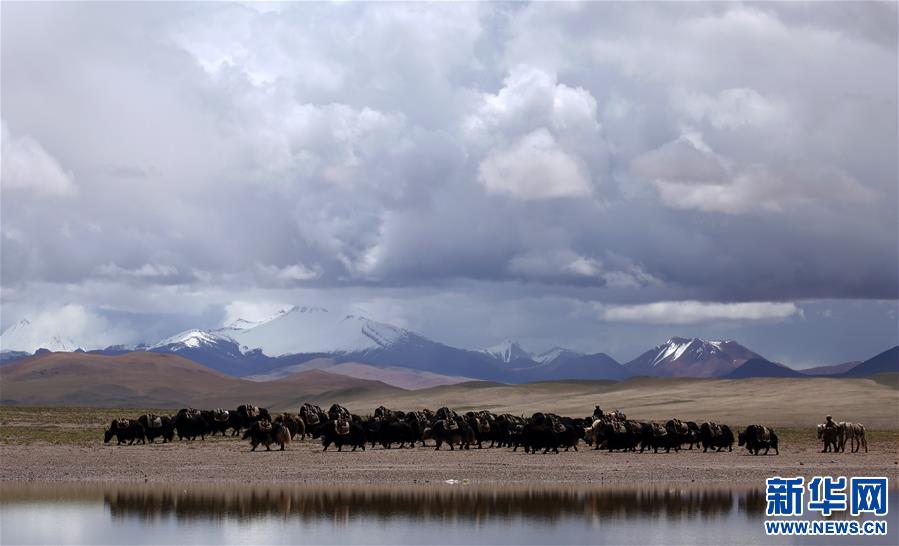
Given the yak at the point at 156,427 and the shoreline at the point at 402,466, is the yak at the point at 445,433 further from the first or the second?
the yak at the point at 156,427

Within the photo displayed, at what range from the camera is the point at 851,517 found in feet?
93.4

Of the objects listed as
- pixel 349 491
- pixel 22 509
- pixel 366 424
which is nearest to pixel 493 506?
pixel 349 491

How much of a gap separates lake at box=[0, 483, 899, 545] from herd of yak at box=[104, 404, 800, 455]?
48.0 ft

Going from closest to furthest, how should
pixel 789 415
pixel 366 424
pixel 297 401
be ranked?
pixel 366 424 → pixel 789 415 → pixel 297 401

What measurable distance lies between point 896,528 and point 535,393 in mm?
122934

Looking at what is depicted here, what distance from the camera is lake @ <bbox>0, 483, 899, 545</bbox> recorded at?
25406mm

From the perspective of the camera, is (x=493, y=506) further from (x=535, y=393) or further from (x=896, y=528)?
(x=535, y=393)

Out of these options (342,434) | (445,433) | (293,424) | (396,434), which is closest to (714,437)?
(445,433)

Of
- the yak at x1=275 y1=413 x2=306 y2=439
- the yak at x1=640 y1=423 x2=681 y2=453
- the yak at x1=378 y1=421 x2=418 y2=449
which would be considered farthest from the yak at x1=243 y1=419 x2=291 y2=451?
the yak at x1=640 y1=423 x2=681 y2=453

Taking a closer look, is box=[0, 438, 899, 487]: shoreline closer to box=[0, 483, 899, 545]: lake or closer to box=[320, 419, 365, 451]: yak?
box=[320, 419, 365, 451]: yak

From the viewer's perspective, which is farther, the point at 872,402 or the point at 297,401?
the point at 297,401

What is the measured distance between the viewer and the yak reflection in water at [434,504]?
94.6ft

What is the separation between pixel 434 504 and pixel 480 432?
2296cm

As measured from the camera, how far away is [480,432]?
53531 mm
